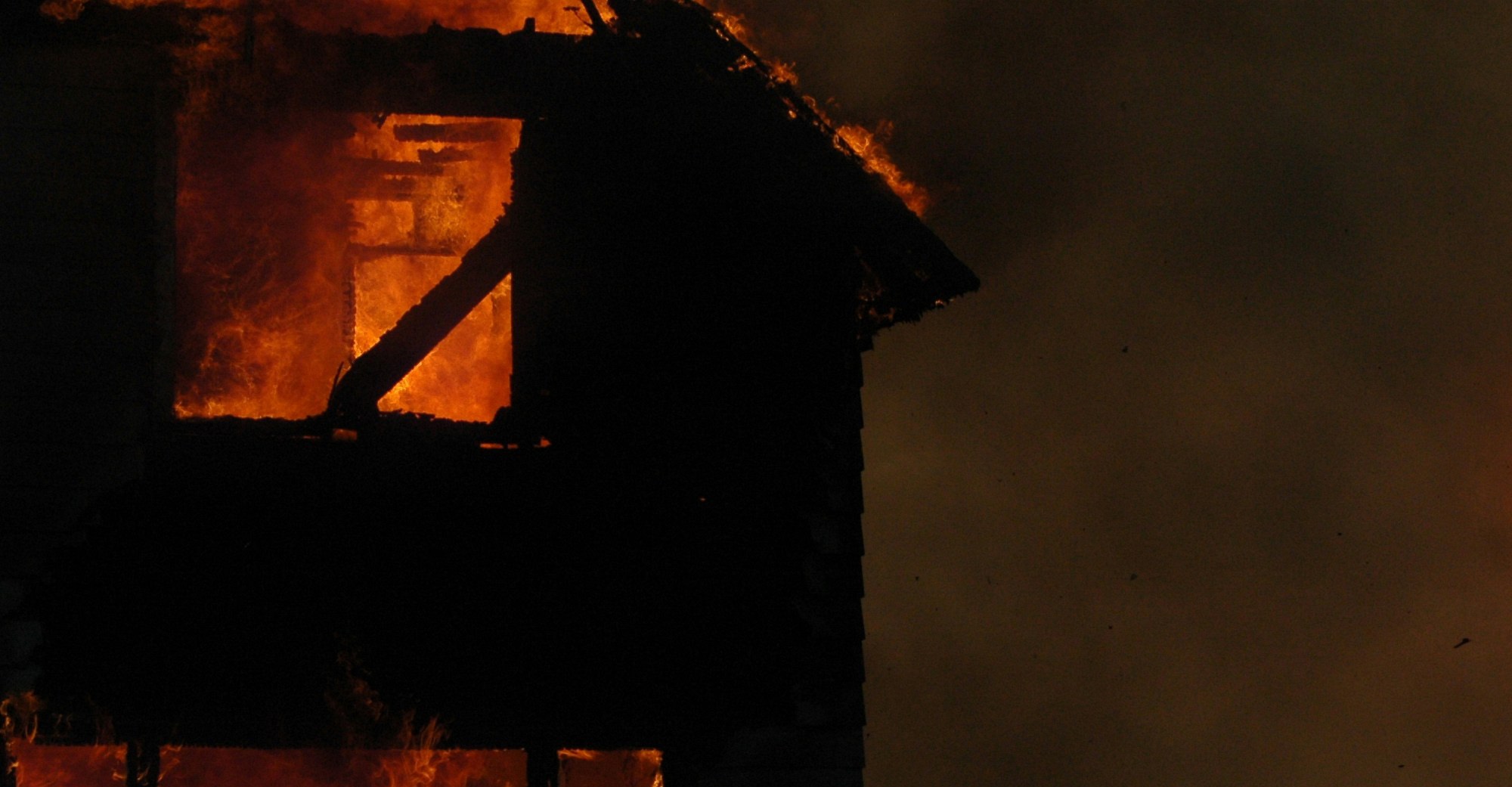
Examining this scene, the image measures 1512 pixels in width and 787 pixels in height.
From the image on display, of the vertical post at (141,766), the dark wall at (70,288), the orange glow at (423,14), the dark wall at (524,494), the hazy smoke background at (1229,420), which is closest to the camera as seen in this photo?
the dark wall at (524,494)

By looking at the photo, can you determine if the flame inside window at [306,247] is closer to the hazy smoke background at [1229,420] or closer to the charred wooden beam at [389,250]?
the charred wooden beam at [389,250]

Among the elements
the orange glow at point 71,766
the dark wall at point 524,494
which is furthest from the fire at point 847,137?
the orange glow at point 71,766

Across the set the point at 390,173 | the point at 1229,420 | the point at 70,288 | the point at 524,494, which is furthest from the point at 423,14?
the point at 1229,420

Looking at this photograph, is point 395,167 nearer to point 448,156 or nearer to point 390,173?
point 390,173

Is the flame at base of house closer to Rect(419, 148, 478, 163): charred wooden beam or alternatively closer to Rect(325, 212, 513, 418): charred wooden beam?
Rect(325, 212, 513, 418): charred wooden beam

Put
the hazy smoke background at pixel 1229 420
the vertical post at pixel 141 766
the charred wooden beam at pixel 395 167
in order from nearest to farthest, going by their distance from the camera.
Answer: the vertical post at pixel 141 766
the charred wooden beam at pixel 395 167
the hazy smoke background at pixel 1229 420

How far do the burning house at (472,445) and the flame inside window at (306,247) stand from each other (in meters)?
0.10

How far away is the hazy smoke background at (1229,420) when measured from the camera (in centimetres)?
1169

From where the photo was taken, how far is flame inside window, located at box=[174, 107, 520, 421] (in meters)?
5.90

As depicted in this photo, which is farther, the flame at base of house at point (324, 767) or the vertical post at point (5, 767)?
the flame at base of house at point (324, 767)

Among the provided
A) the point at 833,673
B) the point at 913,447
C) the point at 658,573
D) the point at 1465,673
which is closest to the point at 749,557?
the point at 658,573

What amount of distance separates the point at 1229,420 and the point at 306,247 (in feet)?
35.6

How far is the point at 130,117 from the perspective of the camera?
5512mm

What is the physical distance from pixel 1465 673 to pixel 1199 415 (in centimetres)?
496
